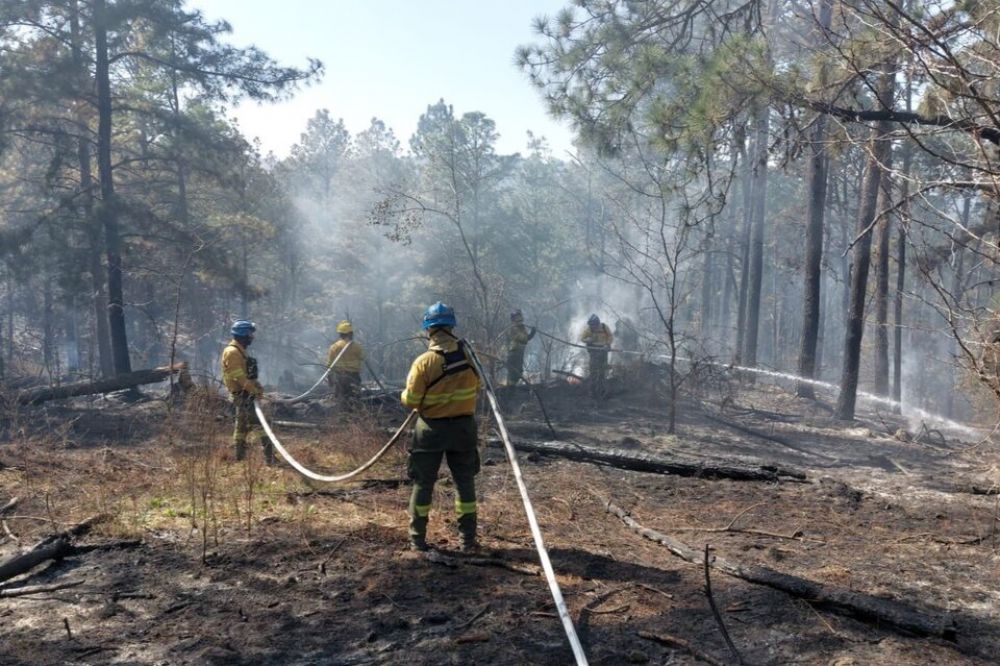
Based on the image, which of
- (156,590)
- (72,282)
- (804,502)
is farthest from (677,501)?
(72,282)

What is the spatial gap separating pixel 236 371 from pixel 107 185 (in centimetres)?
1017

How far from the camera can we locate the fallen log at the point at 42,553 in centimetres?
556

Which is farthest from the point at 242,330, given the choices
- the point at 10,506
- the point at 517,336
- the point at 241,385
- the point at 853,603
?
the point at 517,336

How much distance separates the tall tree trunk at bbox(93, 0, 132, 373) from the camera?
54.2 feet

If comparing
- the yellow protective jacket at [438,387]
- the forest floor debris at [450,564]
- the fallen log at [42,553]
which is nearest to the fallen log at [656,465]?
the forest floor debris at [450,564]

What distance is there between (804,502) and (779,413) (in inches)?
338

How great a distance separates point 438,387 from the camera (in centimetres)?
623

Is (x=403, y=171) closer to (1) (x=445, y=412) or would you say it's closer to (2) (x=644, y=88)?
(2) (x=644, y=88)

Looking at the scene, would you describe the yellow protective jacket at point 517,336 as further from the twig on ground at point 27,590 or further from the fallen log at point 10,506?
the twig on ground at point 27,590

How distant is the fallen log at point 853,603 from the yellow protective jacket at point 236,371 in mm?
5701

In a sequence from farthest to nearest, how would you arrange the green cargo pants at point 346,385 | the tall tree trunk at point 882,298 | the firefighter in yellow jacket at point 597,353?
the tall tree trunk at point 882,298 → the firefighter in yellow jacket at point 597,353 → the green cargo pants at point 346,385

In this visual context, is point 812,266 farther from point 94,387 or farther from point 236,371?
point 94,387

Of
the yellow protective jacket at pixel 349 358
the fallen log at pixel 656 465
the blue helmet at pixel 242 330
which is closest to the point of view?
the fallen log at pixel 656 465

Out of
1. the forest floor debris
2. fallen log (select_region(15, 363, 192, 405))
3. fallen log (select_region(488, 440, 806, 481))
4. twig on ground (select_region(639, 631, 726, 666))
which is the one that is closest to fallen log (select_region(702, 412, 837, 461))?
the forest floor debris
